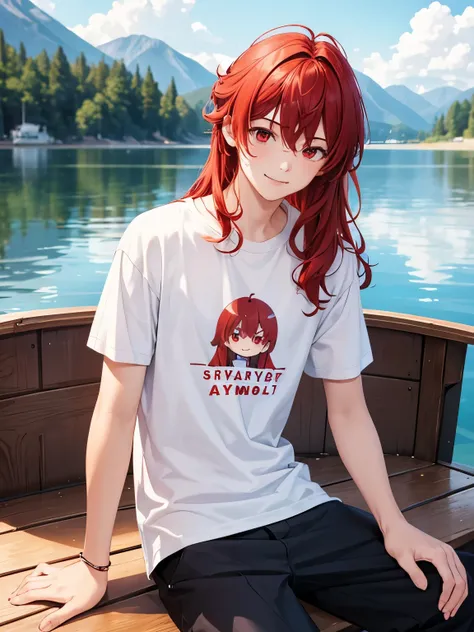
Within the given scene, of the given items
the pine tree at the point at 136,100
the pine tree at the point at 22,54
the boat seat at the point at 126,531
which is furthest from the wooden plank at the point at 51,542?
the pine tree at the point at 22,54

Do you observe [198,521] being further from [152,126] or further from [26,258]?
[26,258]

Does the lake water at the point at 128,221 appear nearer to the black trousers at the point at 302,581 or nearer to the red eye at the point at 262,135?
the black trousers at the point at 302,581

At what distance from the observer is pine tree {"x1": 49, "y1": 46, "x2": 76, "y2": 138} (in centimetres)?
1883

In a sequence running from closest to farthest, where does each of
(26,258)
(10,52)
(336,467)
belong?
(336,467), (10,52), (26,258)

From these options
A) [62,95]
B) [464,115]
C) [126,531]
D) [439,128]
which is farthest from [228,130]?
[464,115]

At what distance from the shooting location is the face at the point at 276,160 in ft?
3.61

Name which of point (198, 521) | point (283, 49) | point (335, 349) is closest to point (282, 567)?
point (198, 521)

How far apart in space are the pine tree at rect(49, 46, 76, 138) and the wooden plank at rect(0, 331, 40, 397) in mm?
18194

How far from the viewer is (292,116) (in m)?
1.06

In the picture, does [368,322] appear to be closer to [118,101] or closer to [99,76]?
[118,101]

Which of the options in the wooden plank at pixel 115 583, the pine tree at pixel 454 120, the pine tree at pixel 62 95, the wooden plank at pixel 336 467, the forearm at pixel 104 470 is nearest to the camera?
the forearm at pixel 104 470

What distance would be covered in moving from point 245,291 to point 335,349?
0.22m

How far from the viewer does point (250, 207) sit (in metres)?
1.20

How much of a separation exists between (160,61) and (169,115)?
3.05 meters
